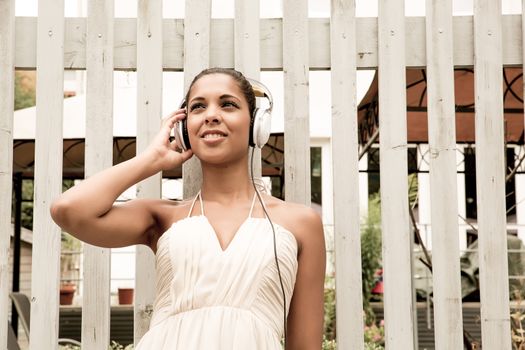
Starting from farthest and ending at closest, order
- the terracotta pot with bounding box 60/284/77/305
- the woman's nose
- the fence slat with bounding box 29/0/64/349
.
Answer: the terracotta pot with bounding box 60/284/77/305, the fence slat with bounding box 29/0/64/349, the woman's nose

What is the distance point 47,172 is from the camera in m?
2.61

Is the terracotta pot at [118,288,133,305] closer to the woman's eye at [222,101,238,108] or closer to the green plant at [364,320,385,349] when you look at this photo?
the green plant at [364,320,385,349]

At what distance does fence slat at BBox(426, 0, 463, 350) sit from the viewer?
8.54 feet

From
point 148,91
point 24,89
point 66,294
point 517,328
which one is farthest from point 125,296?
point 24,89

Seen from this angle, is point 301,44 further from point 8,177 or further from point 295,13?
point 8,177

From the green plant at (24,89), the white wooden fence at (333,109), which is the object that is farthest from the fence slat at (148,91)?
the green plant at (24,89)

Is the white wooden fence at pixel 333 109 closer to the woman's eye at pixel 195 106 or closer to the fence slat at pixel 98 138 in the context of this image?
the fence slat at pixel 98 138

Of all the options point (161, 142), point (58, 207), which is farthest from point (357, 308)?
point (58, 207)

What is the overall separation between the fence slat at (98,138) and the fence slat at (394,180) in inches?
43.3

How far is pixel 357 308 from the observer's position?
258 cm

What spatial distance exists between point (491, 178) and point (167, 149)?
4.31 feet

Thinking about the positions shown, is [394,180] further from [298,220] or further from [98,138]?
[98,138]

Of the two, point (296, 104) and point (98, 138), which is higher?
point (296, 104)

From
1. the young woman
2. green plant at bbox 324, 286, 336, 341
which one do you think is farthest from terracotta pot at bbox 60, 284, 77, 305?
the young woman
